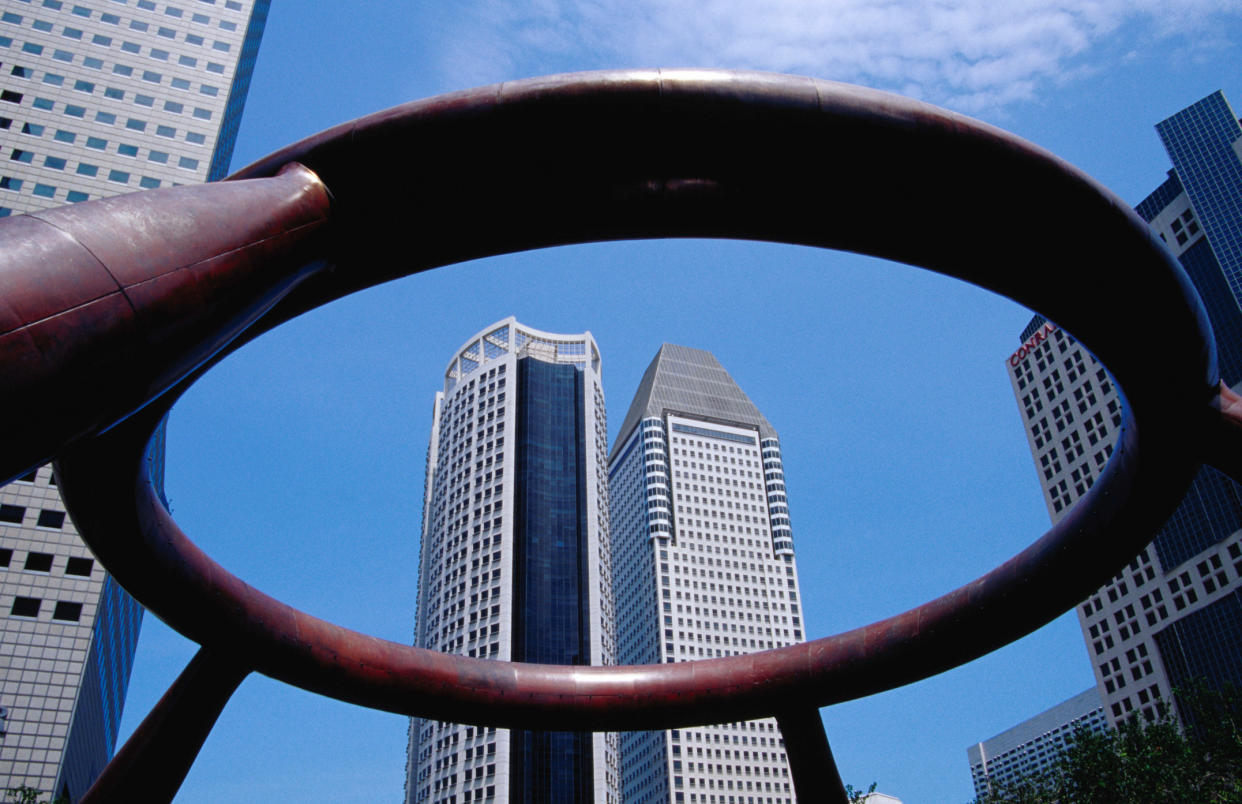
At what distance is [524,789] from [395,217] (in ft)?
341

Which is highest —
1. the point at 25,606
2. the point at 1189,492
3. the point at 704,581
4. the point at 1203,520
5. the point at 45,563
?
the point at 704,581

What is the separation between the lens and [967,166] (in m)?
12.7

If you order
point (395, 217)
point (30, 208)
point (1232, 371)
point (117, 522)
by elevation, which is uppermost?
point (1232, 371)

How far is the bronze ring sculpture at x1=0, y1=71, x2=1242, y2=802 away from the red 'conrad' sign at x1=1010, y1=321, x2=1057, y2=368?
12183 centimetres

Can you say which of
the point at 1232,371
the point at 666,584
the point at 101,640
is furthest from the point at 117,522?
the point at 666,584

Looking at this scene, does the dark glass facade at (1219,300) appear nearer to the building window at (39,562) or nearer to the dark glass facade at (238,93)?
the dark glass facade at (238,93)

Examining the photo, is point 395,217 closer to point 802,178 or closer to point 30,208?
point 802,178

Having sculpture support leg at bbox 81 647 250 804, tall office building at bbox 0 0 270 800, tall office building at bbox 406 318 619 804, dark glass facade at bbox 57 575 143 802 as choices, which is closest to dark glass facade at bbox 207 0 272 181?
Answer: tall office building at bbox 0 0 270 800

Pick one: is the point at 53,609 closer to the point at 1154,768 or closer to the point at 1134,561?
the point at 1154,768

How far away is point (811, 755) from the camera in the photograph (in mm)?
25875

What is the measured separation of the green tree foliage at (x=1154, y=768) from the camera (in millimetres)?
35062

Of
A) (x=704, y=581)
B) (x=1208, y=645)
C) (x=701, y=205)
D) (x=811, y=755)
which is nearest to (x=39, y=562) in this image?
(x=811, y=755)

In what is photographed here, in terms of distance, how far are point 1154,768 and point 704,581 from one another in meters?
141

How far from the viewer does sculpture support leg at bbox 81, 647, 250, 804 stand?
20641mm
